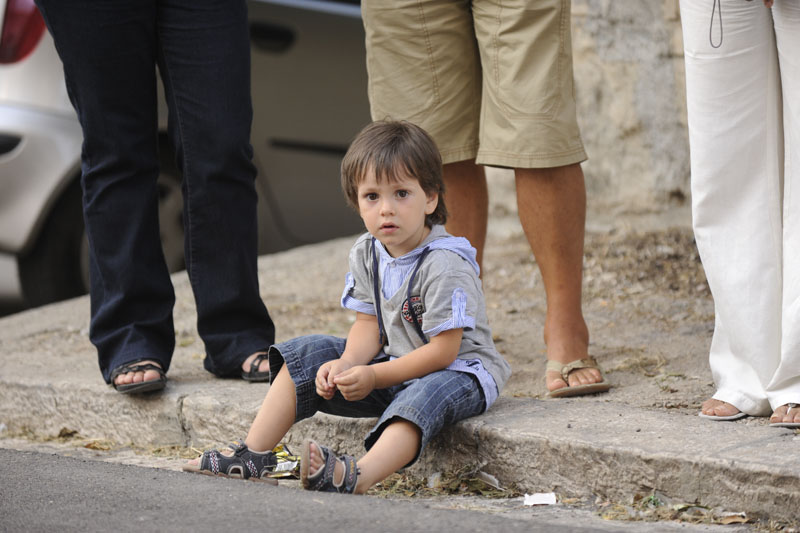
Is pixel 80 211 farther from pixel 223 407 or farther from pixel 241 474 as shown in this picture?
pixel 241 474

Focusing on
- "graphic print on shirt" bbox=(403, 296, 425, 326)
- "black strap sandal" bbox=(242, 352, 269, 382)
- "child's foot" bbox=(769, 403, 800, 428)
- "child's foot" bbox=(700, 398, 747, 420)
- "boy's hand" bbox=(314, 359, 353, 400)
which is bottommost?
"black strap sandal" bbox=(242, 352, 269, 382)

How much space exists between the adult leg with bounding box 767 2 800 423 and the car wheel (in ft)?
8.82

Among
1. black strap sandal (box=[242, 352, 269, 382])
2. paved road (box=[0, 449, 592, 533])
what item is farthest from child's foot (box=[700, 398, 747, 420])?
black strap sandal (box=[242, 352, 269, 382])

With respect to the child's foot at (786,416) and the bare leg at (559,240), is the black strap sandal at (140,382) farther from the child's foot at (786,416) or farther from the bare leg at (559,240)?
the child's foot at (786,416)

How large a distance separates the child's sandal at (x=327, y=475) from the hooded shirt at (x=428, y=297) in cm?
38

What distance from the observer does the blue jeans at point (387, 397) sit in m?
2.37

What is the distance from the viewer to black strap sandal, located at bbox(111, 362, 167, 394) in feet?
9.96

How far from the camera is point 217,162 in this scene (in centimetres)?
307

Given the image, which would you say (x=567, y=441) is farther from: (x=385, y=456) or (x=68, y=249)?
(x=68, y=249)

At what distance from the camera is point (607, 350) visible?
3.30 m

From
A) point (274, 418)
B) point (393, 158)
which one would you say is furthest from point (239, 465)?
point (393, 158)

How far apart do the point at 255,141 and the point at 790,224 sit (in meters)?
3.01

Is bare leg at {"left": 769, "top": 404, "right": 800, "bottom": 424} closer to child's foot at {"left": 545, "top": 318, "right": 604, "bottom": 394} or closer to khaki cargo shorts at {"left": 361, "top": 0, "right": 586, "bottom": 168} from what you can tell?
child's foot at {"left": 545, "top": 318, "right": 604, "bottom": 394}

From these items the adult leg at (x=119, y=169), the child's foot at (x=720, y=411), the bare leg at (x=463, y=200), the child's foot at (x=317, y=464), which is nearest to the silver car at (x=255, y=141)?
the adult leg at (x=119, y=169)
